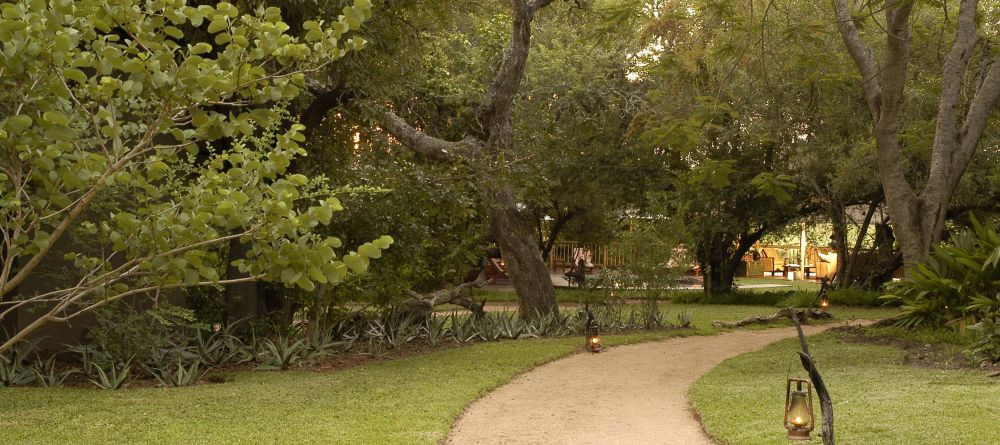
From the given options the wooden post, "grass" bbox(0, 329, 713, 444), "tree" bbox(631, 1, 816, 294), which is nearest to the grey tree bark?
"tree" bbox(631, 1, 816, 294)

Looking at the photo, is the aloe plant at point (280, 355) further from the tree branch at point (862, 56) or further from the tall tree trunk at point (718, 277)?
the tall tree trunk at point (718, 277)

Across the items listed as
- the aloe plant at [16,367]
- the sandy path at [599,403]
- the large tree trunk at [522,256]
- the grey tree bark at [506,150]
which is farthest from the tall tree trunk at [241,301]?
the large tree trunk at [522,256]

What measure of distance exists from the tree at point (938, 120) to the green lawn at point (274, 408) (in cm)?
749

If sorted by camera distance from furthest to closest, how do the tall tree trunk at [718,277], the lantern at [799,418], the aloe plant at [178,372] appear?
the tall tree trunk at [718,277] → the aloe plant at [178,372] → the lantern at [799,418]

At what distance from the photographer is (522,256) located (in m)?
16.7

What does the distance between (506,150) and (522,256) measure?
7.55ft

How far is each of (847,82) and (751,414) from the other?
11.4m

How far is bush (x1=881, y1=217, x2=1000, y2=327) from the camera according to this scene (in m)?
13.7

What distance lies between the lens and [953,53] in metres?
15.5

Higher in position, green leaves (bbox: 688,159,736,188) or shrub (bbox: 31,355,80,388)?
green leaves (bbox: 688,159,736,188)

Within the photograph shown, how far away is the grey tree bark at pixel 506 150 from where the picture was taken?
14.8 metres

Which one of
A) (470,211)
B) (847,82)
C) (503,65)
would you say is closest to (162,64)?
(470,211)

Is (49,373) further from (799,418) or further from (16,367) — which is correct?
(799,418)

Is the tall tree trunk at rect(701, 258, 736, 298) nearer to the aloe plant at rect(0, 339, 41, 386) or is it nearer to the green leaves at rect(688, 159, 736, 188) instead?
the green leaves at rect(688, 159, 736, 188)
